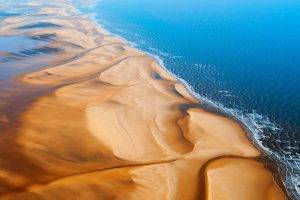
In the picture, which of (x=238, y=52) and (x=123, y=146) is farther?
(x=238, y=52)

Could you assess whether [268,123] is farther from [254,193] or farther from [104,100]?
[104,100]

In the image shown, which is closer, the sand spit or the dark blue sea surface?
the sand spit

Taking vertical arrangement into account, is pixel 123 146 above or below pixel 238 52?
below

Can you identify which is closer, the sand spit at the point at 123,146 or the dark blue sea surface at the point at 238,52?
the sand spit at the point at 123,146
